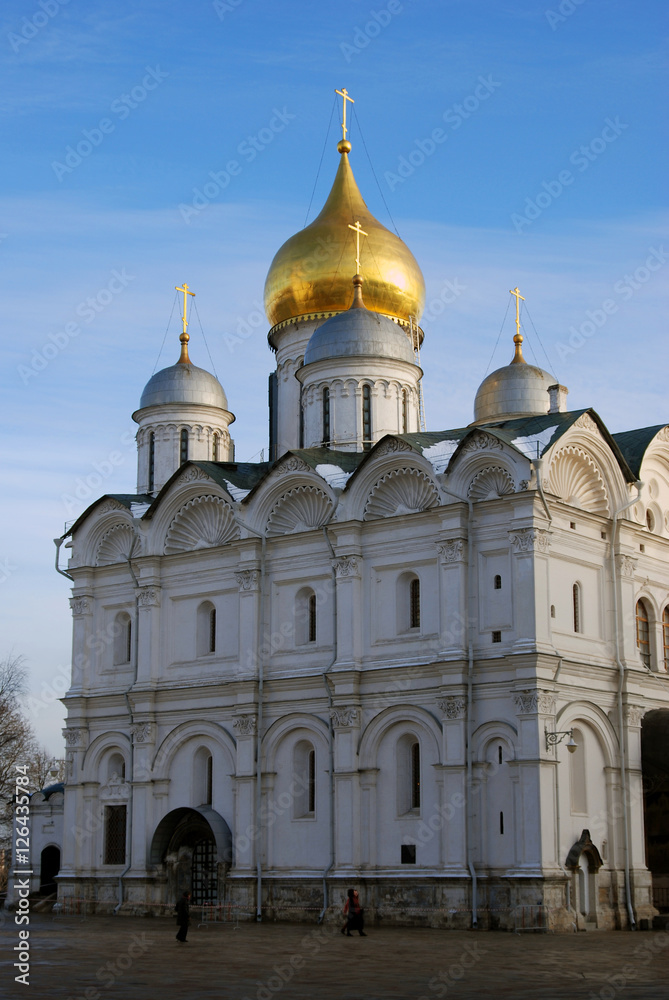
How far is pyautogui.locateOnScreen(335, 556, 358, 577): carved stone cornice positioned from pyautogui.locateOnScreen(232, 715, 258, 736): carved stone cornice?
3920mm

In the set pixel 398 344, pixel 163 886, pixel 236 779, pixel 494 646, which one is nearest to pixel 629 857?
pixel 494 646

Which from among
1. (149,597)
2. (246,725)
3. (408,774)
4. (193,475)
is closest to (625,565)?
(408,774)

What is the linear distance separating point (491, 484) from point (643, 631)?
18.4 ft

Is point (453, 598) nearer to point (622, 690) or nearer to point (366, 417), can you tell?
point (622, 690)

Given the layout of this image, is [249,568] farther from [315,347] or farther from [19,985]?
[19,985]

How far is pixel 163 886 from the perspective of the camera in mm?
31422

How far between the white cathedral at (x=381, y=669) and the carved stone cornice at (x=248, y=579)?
48 millimetres

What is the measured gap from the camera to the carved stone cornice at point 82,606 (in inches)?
1385

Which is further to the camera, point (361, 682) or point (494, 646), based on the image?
point (361, 682)

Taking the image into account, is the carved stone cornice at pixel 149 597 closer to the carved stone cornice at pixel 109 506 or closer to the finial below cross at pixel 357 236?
the carved stone cornice at pixel 109 506

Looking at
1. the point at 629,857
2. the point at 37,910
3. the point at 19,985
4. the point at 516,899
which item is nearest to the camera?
the point at 19,985

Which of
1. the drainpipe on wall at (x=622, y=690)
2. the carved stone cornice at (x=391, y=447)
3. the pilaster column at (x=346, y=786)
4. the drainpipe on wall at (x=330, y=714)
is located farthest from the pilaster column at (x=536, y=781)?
the carved stone cornice at (x=391, y=447)

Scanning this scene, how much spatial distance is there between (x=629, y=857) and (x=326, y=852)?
6331 millimetres

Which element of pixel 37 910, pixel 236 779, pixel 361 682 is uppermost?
pixel 361 682
